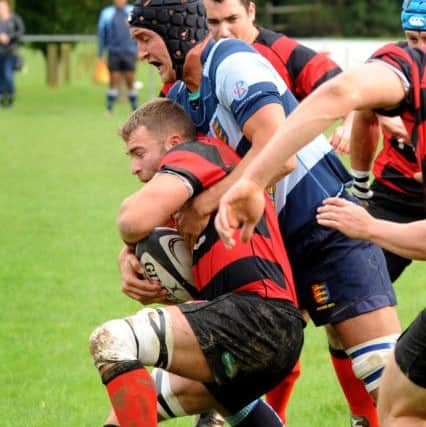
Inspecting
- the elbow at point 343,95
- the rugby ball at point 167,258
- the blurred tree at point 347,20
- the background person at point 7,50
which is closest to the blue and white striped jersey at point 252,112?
the rugby ball at point 167,258

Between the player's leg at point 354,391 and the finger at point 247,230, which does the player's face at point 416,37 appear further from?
the finger at point 247,230

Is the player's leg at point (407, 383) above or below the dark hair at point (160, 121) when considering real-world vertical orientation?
below

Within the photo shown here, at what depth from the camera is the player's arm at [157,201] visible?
14.4ft

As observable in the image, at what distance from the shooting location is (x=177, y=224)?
15.3 feet

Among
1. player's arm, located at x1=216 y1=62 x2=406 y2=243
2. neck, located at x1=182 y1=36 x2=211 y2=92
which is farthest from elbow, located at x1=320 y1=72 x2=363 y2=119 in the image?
neck, located at x1=182 y1=36 x2=211 y2=92

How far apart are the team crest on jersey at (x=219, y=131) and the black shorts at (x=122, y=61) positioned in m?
20.3

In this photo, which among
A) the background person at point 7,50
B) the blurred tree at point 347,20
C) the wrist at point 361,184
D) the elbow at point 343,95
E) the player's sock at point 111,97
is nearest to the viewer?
the elbow at point 343,95

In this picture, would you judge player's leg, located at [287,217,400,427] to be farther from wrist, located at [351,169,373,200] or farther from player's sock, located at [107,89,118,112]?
player's sock, located at [107,89,118,112]

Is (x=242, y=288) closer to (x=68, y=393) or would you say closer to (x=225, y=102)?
(x=225, y=102)

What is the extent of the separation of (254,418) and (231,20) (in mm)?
2325

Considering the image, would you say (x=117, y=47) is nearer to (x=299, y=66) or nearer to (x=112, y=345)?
(x=299, y=66)

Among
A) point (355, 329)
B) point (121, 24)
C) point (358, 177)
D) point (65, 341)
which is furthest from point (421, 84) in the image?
point (121, 24)

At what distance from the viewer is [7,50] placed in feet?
86.3

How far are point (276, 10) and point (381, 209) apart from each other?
47.3 meters
